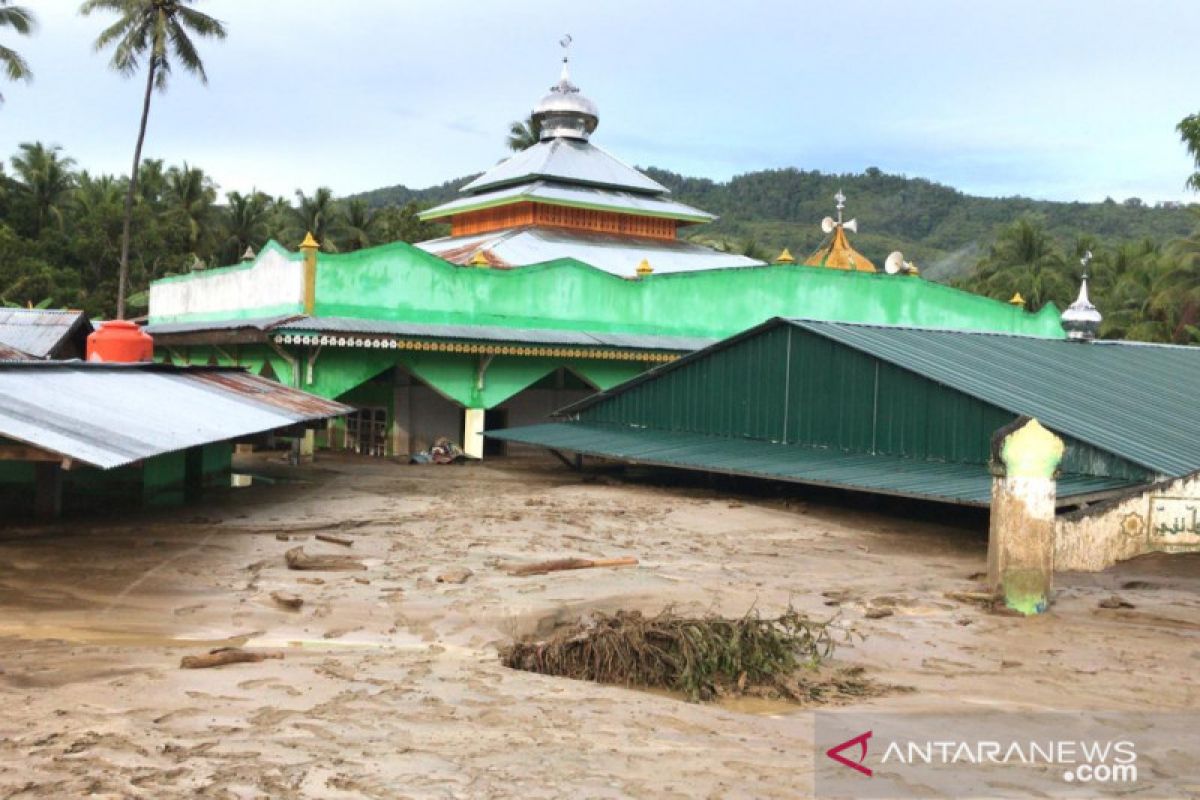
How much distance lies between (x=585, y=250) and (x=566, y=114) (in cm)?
848

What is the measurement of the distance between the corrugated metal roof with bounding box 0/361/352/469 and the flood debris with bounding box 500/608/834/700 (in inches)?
179

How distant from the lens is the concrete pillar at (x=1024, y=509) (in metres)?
13.4

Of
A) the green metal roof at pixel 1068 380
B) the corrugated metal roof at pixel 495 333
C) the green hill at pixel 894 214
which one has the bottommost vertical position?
the green metal roof at pixel 1068 380

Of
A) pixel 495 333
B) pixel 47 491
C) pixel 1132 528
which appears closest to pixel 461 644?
pixel 47 491

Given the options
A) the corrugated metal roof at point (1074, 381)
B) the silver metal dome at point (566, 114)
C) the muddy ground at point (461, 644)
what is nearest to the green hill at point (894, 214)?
the silver metal dome at point (566, 114)

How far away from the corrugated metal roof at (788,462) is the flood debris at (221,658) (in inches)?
386

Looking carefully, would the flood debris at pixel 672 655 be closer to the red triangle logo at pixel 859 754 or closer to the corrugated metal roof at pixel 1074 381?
the red triangle logo at pixel 859 754


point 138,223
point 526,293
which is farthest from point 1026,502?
point 138,223

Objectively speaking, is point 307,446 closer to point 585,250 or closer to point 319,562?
point 585,250

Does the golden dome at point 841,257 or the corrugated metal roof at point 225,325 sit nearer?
the corrugated metal roof at point 225,325

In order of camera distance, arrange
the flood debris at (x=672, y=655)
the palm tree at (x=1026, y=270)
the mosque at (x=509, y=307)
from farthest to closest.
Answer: the palm tree at (x=1026, y=270) → the mosque at (x=509, y=307) → the flood debris at (x=672, y=655)

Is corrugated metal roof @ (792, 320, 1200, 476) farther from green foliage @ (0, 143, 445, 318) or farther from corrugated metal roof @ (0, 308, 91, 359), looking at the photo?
green foliage @ (0, 143, 445, 318)

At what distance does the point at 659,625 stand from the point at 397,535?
7176 millimetres

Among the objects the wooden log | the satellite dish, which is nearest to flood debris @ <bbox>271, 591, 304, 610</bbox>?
the wooden log
